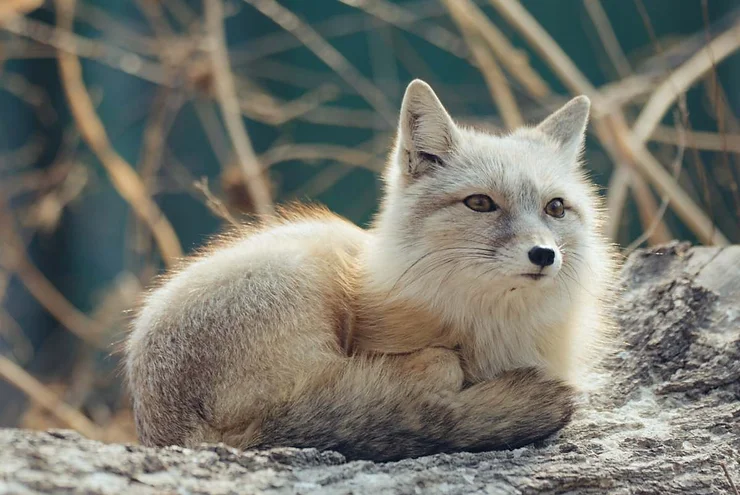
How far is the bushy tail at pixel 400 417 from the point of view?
2438mm

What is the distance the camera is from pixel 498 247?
2.77 m

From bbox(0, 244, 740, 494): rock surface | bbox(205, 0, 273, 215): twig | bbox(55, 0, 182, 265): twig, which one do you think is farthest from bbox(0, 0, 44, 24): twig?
bbox(0, 244, 740, 494): rock surface

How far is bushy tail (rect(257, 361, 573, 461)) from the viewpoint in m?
2.44

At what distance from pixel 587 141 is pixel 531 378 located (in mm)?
5294

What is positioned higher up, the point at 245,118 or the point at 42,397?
the point at 245,118

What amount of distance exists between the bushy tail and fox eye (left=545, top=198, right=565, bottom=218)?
69cm

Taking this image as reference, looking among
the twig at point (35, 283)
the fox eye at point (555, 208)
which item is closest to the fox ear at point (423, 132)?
the fox eye at point (555, 208)

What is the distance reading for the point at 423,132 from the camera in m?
3.22

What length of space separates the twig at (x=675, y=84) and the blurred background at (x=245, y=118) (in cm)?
2

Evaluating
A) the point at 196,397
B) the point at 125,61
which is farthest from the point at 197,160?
the point at 196,397

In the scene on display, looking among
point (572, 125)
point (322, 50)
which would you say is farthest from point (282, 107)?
point (572, 125)

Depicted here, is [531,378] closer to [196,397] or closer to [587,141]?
[196,397]

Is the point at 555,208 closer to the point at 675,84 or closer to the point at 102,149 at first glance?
the point at 675,84

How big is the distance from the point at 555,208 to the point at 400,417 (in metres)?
1.03
